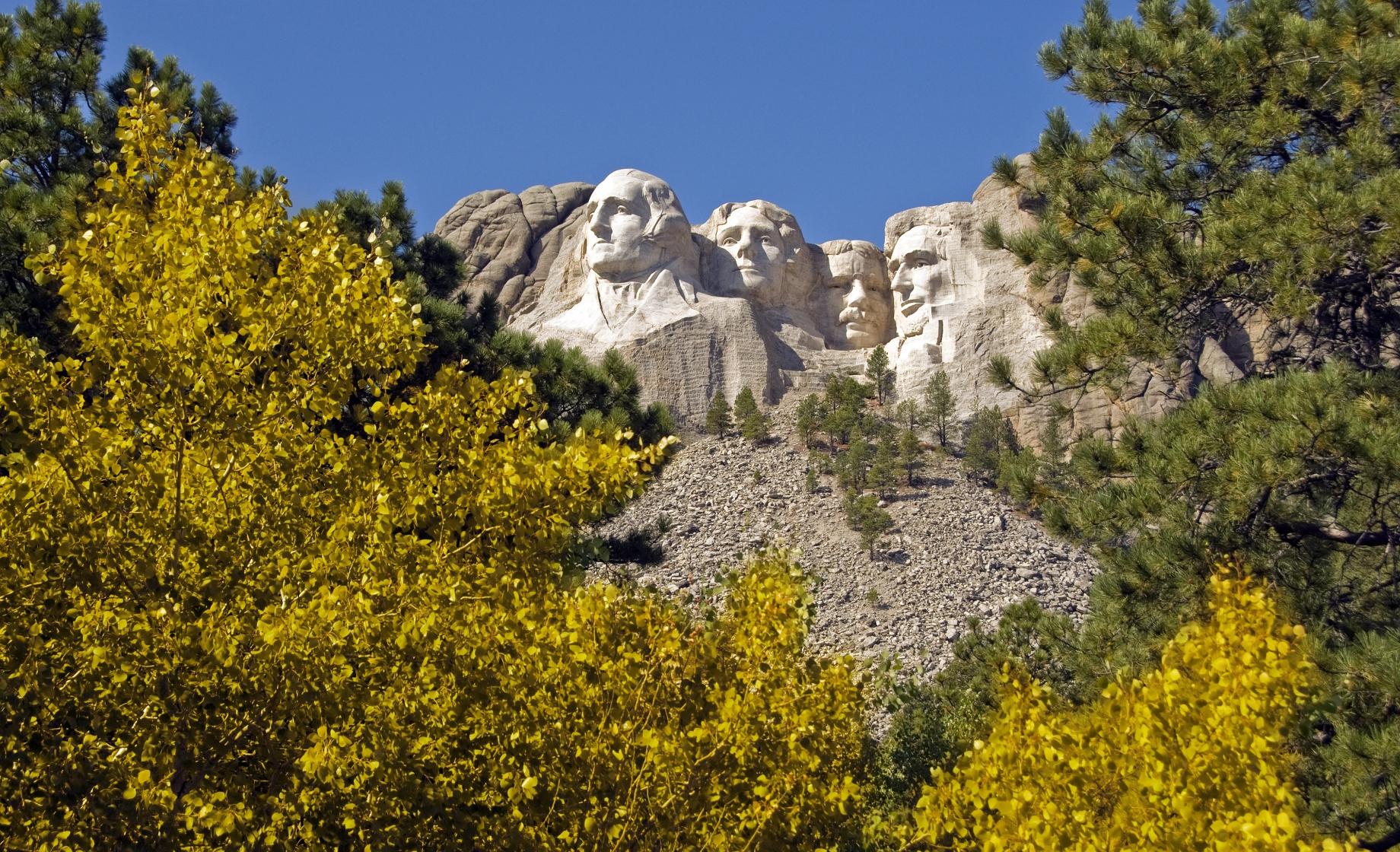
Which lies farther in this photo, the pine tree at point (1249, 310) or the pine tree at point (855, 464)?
the pine tree at point (855, 464)

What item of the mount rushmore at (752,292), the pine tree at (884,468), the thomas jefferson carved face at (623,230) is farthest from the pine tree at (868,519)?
the thomas jefferson carved face at (623,230)

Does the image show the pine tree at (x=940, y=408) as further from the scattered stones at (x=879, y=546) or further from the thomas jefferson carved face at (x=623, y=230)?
→ the thomas jefferson carved face at (x=623, y=230)

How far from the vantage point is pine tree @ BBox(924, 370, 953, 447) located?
47312mm

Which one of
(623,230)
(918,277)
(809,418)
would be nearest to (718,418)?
(809,418)

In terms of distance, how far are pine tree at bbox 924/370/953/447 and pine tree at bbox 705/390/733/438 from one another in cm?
674

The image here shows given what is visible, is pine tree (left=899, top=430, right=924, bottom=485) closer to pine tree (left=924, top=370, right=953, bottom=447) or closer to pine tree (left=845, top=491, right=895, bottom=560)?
pine tree (left=924, top=370, right=953, bottom=447)

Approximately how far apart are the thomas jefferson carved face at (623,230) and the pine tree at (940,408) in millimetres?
10464

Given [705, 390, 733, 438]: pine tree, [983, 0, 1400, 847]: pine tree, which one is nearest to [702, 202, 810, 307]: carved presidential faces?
[705, 390, 733, 438]: pine tree

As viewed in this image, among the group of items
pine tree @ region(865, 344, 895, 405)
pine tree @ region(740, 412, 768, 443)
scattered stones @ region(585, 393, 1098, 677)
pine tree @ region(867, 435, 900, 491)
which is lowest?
scattered stones @ region(585, 393, 1098, 677)

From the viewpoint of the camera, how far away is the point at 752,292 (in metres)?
53.0

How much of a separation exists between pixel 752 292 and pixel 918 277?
6.17 m

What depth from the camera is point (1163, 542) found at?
422 inches

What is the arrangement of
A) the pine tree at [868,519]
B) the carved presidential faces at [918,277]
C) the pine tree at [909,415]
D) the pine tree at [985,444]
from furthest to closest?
1. the carved presidential faces at [918,277]
2. the pine tree at [909,415]
3. the pine tree at [985,444]
4. the pine tree at [868,519]

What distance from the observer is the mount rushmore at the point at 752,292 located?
47.9 m
